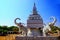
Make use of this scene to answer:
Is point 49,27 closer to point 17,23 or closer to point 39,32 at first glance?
point 39,32

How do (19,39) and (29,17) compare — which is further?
(29,17)

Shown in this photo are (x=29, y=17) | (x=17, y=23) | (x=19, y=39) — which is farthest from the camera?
(x=29, y=17)

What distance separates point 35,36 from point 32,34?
102 centimetres

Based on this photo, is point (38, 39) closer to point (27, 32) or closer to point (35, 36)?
point (35, 36)

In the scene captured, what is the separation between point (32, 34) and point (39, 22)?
0.96 meters

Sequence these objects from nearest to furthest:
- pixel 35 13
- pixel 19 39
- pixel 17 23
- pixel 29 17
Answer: pixel 19 39, pixel 17 23, pixel 29 17, pixel 35 13

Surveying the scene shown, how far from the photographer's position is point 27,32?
49.6 ft

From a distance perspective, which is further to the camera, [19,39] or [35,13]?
[35,13]

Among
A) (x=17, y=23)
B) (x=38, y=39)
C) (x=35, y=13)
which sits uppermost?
(x=35, y=13)

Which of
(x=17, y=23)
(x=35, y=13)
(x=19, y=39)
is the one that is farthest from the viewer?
(x=35, y=13)

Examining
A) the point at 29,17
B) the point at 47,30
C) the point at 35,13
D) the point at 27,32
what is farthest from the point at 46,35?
the point at 35,13

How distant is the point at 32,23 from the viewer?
15328 mm

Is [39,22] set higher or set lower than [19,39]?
higher

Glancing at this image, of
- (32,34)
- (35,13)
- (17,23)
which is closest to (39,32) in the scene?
(32,34)
